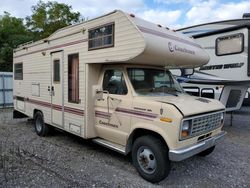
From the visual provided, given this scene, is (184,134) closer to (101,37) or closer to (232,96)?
(101,37)

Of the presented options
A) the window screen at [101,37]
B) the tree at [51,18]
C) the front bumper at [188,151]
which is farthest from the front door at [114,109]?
the tree at [51,18]

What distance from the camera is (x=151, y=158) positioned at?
446cm

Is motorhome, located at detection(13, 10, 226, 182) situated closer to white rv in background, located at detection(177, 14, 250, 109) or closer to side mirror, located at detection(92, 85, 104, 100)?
side mirror, located at detection(92, 85, 104, 100)

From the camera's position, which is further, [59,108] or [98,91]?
[59,108]

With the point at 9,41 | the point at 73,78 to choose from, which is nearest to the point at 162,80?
the point at 73,78

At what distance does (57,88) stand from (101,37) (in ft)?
6.75

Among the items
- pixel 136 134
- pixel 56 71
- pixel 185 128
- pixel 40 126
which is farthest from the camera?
pixel 40 126

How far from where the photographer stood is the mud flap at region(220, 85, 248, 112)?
8234mm

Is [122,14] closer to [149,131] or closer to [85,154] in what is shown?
[149,131]

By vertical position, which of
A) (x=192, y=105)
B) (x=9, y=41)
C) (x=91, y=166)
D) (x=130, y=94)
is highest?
(x=9, y=41)

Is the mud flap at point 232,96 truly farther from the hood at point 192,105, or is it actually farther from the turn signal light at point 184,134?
the turn signal light at point 184,134

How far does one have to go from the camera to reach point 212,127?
16.0 feet

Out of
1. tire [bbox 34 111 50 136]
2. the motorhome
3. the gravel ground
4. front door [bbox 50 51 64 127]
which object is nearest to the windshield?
the motorhome

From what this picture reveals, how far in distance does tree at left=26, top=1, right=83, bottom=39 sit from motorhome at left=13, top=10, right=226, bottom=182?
2355 cm
